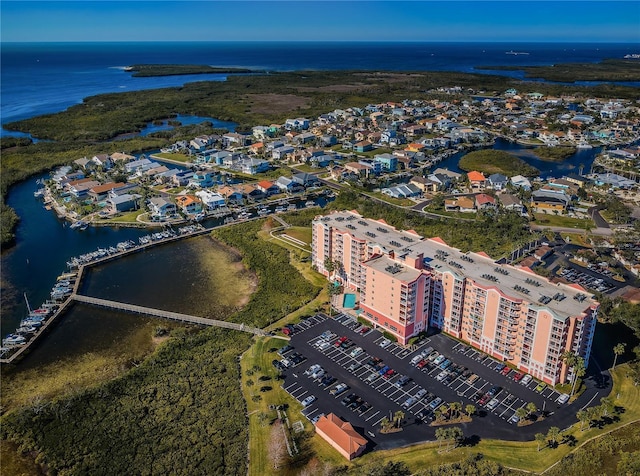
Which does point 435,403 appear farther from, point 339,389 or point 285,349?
point 285,349

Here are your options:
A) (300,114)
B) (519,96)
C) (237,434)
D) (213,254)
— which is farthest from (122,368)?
(519,96)

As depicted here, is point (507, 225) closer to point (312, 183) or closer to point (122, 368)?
point (312, 183)

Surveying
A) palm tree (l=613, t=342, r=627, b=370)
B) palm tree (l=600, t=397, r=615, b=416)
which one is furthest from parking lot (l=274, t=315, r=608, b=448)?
palm tree (l=613, t=342, r=627, b=370)

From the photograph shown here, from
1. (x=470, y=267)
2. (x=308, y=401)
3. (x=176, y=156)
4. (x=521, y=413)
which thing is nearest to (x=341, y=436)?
(x=308, y=401)

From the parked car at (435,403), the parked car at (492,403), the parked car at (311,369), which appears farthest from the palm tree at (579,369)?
Answer: the parked car at (311,369)

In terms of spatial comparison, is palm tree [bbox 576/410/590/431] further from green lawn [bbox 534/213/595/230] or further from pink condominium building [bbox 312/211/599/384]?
green lawn [bbox 534/213/595/230]
